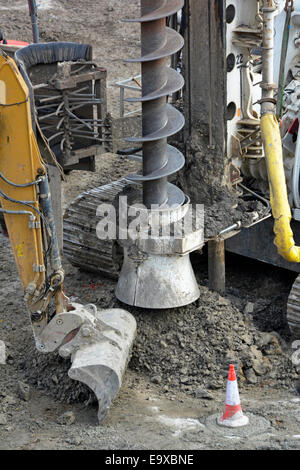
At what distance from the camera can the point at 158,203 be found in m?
6.36

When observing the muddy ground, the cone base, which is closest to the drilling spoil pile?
the muddy ground

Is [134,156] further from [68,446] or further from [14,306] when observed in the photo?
[68,446]

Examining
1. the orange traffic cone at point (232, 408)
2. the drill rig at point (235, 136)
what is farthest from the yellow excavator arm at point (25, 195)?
the orange traffic cone at point (232, 408)

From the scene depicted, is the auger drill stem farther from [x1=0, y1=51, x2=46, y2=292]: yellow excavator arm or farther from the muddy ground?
[x1=0, y1=51, x2=46, y2=292]: yellow excavator arm

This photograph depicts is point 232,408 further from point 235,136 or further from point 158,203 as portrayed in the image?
point 235,136

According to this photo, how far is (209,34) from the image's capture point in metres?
6.46

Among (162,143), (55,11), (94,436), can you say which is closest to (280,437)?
(94,436)

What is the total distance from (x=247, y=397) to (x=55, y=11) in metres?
14.3

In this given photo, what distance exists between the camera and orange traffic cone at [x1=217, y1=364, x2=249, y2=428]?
17.1 ft

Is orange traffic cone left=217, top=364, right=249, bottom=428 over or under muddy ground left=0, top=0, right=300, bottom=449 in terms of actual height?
over

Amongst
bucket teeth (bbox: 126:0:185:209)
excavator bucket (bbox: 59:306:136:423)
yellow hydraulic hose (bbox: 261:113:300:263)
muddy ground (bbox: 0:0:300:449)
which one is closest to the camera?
muddy ground (bbox: 0:0:300:449)

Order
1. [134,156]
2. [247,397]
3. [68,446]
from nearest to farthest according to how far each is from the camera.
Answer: [68,446] → [247,397] → [134,156]

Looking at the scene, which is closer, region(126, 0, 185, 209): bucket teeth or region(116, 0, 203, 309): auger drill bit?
region(126, 0, 185, 209): bucket teeth

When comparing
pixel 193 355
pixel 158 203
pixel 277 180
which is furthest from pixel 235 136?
pixel 193 355
